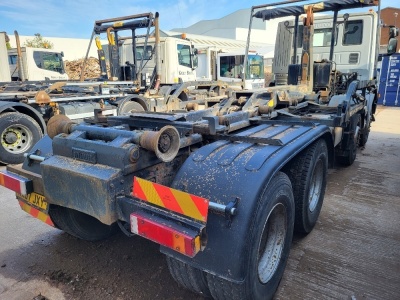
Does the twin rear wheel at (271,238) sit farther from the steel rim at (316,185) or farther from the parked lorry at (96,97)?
the parked lorry at (96,97)

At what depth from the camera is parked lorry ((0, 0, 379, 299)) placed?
1867 mm

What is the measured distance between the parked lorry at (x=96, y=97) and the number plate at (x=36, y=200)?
185 cm

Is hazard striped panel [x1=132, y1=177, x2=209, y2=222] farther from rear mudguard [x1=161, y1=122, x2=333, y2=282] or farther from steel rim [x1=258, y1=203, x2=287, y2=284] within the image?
steel rim [x1=258, y1=203, x2=287, y2=284]

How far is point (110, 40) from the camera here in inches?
394

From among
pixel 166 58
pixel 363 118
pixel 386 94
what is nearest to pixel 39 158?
pixel 363 118

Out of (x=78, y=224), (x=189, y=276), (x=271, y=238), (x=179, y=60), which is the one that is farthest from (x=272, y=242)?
(x=179, y=60)

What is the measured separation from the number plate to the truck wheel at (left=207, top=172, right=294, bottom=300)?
1.50m

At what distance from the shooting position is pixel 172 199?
6.19ft

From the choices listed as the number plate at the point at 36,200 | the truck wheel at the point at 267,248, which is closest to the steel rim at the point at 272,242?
the truck wheel at the point at 267,248

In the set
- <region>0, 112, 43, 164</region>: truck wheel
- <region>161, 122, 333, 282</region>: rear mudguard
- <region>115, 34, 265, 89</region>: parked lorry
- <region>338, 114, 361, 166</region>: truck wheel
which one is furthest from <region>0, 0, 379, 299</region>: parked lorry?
<region>115, 34, 265, 89</region>: parked lorry

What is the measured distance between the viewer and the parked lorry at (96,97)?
251 inches

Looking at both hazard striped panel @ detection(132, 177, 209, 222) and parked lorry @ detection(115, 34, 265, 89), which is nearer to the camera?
hazard striped panel @ detection(132, 177, 209, 222)

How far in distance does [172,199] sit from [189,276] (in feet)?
1.94

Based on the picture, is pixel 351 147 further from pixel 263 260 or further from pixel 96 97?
pixel 96 97
